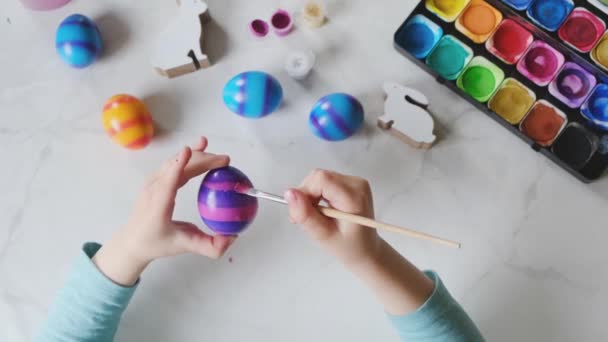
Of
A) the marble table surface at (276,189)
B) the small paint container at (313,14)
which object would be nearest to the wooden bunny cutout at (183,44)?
the marble table surface at (276,189)

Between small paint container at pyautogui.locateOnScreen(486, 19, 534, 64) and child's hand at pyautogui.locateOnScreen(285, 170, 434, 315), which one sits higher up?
small paint container at pyautogui.locateOnScreen(486, 19, 534, 64)

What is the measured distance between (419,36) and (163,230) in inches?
16.9

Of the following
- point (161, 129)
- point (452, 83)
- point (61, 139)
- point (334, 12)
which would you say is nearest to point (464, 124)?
point (452, 83)

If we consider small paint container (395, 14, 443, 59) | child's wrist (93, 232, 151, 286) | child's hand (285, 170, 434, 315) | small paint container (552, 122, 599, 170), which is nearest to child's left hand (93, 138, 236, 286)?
child's wrist (93, 232, 151, 286)

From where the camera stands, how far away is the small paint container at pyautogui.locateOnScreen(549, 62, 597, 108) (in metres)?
0.78

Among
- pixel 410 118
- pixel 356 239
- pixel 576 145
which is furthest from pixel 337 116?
pixel 576 145

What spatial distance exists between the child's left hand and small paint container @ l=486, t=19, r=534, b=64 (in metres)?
0.40

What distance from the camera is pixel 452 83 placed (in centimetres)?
79

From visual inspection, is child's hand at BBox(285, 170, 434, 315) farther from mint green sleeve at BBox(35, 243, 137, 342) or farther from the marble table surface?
mint green sleeve at BBox(35, 243, 137, 342)

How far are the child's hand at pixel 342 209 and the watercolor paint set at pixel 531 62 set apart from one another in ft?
0.93

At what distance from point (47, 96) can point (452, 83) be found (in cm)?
53

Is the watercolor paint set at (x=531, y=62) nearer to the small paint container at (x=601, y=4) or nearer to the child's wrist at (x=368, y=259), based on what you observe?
the small paint container at (x=601, y=4)

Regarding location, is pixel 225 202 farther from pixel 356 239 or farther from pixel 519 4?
pixel 519 4

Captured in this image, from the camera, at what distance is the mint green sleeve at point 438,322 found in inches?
24.6
